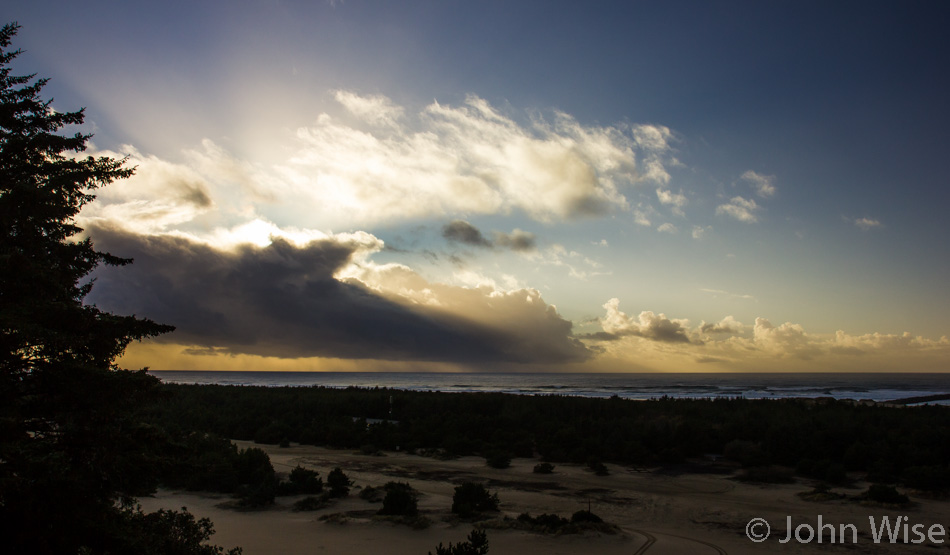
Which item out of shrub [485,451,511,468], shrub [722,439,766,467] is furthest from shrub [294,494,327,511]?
shrub [722,439,766,467]

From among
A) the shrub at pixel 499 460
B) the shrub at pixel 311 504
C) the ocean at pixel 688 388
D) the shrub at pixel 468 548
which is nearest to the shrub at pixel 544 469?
the shrub at pixel 499 460

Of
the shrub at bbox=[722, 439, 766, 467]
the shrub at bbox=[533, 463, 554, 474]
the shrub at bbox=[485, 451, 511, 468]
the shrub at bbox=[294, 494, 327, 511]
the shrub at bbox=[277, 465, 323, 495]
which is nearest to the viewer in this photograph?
the shrub at bbox=[294, 494, 327, 511]

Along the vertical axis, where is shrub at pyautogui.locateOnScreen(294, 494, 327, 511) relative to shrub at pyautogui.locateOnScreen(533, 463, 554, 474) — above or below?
above

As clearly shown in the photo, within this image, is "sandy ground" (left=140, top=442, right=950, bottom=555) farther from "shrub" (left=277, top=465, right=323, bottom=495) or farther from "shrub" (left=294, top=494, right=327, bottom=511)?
"shrub" (left=277, top=465, right=323, bottom=495)

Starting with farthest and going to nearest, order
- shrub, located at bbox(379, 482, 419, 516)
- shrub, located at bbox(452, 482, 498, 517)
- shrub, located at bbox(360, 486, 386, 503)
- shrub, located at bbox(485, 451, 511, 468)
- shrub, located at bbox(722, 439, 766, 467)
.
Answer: shrub, located at bbox(485, 451, 511, 468)
shrub, located at bbox(722, 439, 766, 467)
shrub, located at bbox(360, 486, 386, 503)
shrub, located at bbox(452, 482, 498, 517)
shrub, located at bbox(379, 482, 419, 516)

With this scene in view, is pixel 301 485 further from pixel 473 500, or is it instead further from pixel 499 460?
pixel 499 460

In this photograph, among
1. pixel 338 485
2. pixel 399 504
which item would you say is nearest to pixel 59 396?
pixel 399 504

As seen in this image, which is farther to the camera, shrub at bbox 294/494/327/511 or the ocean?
the ocean
